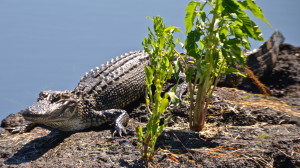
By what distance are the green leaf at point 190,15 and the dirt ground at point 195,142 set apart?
4.16ft

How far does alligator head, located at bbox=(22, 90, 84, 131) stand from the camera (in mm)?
3374

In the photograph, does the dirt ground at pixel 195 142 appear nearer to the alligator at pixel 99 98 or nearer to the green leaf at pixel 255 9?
the alligator at pixel 99 98

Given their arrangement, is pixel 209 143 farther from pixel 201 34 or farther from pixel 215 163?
pixel 201 34

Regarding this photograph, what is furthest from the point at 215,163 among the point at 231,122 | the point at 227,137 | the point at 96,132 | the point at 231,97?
the point at 231,97

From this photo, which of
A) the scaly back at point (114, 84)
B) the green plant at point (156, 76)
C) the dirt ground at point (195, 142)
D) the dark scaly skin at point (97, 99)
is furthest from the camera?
the scaly back at point (114, 84)

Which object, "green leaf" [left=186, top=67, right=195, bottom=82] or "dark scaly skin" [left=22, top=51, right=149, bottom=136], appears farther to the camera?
"dark scaly skin" [left=22, top=51, right=149, bottom=136]

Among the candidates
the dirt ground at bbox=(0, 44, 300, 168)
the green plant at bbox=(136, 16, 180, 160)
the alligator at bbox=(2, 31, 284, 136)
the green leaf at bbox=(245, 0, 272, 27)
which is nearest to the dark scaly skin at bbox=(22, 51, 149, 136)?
the alligator at bbox=(2, 31, 284, 136)

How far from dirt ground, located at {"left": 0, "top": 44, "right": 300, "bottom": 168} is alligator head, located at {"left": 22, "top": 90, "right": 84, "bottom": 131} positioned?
0.24 metres

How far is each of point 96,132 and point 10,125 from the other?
186 cm

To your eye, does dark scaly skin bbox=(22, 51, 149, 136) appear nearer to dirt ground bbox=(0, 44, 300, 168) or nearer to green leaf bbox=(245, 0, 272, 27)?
dirt ground bbox=(0, 44, 300, 168)

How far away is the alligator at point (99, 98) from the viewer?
12.2 ft

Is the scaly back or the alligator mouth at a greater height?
the scaly back

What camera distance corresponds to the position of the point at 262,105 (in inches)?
178

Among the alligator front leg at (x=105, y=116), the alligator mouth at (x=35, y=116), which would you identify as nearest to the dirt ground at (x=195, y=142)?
the alligator front leg at (x=105, y=116)
